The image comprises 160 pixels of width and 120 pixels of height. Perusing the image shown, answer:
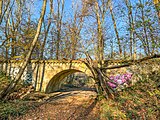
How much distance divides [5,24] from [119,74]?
33.1 ft

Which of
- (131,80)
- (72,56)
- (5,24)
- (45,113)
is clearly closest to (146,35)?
(131,80)

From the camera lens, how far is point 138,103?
4562 mm

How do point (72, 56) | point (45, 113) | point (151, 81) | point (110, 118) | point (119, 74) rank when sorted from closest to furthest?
point (110, 118) < point (151, 81) < point (45, 113) < point (119, 74) < point (72, 56)

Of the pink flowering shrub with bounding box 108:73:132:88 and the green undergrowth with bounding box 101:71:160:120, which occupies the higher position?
the pink flowering shrub with bounding box 108:73:132:88

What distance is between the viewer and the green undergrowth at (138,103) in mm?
4089

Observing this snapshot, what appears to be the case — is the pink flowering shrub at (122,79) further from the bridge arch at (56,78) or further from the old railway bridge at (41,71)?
the old railway bridge at (41,71)

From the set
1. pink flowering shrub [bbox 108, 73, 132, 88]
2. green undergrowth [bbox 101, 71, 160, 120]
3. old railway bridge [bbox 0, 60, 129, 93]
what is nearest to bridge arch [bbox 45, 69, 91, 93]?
old railway bridge [bbox 0, 60, 129, 93]

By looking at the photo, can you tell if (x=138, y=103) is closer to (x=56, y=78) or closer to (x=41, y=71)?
(x=41, y=71)

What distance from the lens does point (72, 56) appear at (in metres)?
14.6

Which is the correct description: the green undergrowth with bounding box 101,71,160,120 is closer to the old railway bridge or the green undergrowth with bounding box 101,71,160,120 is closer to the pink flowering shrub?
the pink flowering shrub

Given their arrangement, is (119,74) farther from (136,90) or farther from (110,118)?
(110,118)

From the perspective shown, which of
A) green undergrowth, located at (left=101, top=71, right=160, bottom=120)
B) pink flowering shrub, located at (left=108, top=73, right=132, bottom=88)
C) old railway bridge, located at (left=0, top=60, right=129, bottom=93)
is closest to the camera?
green undergrowth, located at (left=101, top=71, right=160, bottom=120)

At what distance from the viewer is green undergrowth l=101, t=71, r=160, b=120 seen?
409 centimetres

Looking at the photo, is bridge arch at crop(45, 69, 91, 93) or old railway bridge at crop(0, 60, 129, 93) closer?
old railway bridge at crop(0, 60, 129, 93)
